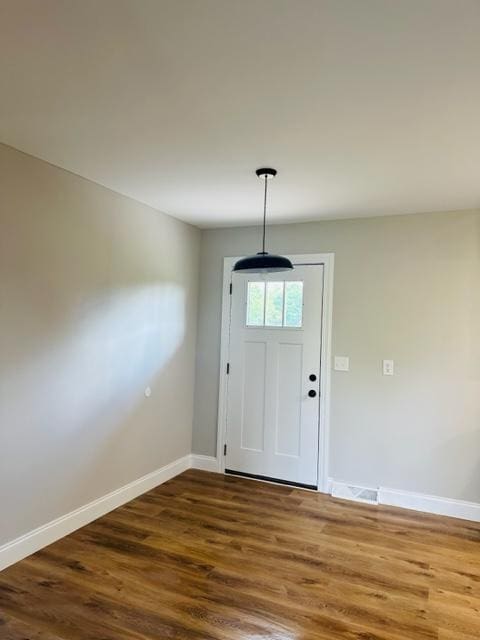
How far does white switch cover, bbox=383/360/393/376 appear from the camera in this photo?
3.79m

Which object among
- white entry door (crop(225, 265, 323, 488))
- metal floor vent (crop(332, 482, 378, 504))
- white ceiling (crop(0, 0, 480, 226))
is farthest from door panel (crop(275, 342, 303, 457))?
white ceiling (crop(0, 0, 480, 226))

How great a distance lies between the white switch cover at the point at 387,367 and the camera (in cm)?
379

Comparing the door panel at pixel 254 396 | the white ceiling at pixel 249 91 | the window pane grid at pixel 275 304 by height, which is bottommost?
the door panel at pixel 254 396

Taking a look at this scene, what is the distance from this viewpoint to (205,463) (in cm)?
451

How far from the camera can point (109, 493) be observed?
3.46 meters

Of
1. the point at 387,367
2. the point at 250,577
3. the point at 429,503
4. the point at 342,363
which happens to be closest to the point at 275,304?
the point at 342,363

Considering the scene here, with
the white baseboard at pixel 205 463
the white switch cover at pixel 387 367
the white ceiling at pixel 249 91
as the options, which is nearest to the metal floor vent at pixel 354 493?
the white switch cover at pixel 387 367

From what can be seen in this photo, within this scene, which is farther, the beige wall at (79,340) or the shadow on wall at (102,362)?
the shadow on wall at (102,362)

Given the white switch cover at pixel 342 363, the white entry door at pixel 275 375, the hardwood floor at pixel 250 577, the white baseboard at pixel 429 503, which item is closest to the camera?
the hardwood floor at pixel 250 577

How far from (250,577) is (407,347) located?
2208mm

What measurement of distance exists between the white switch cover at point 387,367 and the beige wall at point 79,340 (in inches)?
76.5

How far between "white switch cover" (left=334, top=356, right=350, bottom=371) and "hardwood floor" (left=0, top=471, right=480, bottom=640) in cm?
117

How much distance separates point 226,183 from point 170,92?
3.92 feet

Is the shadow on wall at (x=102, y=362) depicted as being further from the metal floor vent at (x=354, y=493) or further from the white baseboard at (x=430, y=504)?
the white baseboard at (x=430, y=504)
